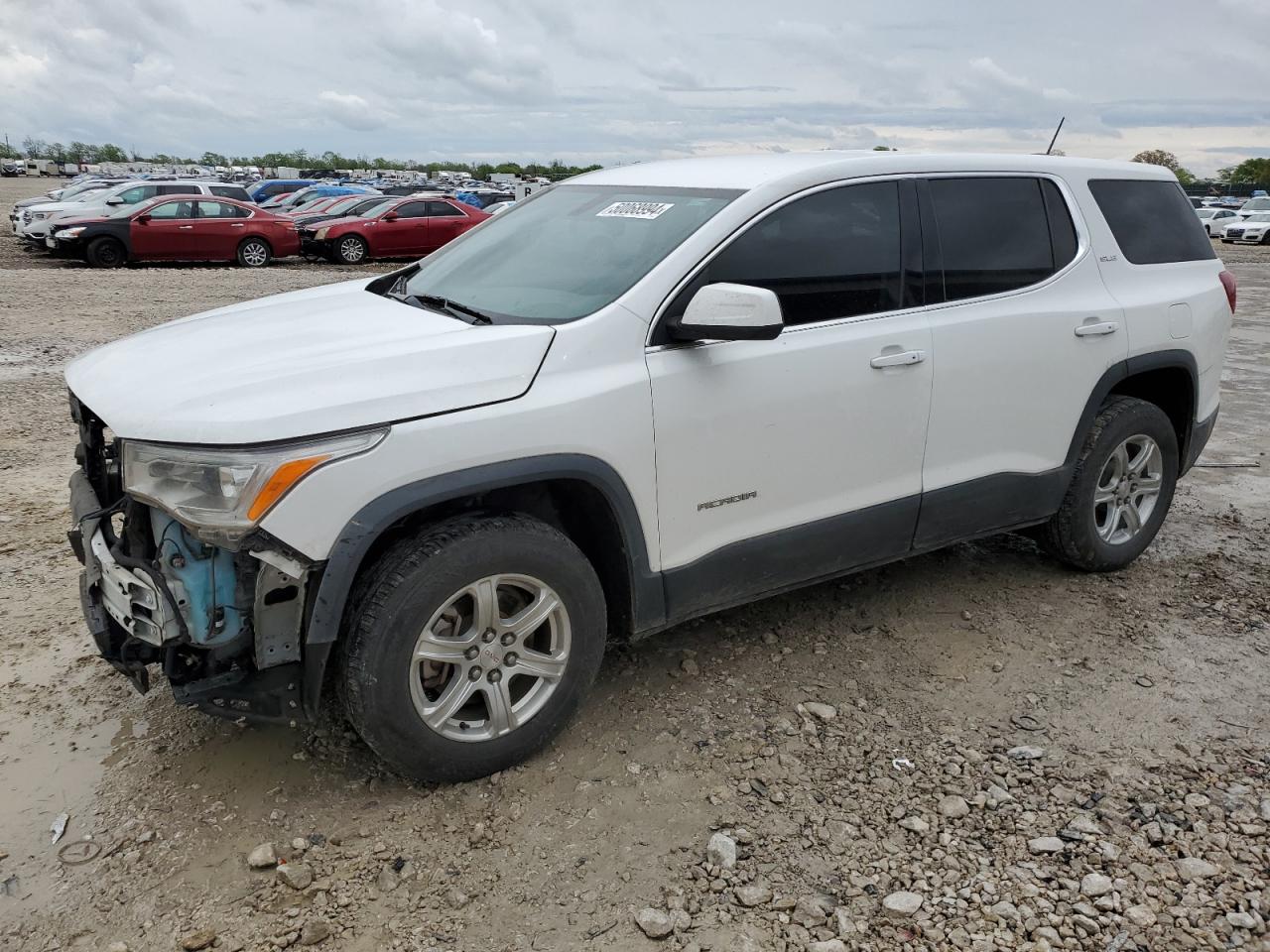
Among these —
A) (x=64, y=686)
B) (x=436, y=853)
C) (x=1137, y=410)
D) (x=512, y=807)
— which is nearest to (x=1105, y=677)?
(x=1137, y=410)

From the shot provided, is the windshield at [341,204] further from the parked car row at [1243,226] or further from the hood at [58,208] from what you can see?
the parked car row at [1243,226]

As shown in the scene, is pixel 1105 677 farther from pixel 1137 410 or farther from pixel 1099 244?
pixel 1099 244

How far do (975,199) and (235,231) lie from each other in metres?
17.6

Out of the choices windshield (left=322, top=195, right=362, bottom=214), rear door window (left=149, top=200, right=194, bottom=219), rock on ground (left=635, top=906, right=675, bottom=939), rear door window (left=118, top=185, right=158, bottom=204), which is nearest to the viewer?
rock on ground (left=635, top=906, right=675, bottom=939)

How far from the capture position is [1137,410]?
14.7 feet

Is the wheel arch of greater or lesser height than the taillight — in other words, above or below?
below

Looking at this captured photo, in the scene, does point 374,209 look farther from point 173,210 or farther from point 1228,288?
point 1228,288

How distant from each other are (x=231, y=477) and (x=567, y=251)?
5.04 feet

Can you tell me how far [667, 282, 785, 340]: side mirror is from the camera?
2.99 metres

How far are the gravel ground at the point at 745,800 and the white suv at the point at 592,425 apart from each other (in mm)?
342

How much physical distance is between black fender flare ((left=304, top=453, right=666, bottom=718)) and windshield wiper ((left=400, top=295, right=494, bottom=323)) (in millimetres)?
630

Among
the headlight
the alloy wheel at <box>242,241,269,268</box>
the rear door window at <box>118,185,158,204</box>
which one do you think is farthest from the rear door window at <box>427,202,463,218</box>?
the headlight

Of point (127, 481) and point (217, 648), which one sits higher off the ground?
point (127, 481)

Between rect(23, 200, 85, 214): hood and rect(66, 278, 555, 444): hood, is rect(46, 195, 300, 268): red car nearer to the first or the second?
rect(23, 200, 85, 214): hood
